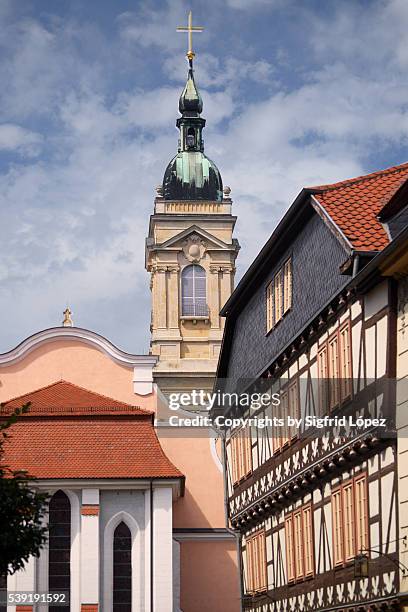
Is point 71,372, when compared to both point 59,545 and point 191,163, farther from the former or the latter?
point 191,163

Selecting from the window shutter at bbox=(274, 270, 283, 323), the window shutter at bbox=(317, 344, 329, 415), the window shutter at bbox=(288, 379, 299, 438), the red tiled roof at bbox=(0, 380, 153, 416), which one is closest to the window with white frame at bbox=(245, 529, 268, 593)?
the window shutter at bbox=(288, 379, 299, 438)

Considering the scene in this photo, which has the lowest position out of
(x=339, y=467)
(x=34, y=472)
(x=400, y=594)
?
(x=400, y=594)

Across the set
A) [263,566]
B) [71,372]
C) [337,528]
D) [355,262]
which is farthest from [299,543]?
[71,372]

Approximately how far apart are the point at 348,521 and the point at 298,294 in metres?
5.84

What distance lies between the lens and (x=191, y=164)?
74.9m

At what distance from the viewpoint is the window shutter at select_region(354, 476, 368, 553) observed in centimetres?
2281

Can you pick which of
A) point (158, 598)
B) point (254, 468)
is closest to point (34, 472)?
point (158, 598)

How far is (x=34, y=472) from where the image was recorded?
44.7m

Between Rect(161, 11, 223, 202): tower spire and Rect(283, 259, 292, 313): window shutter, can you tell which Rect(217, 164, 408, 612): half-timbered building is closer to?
Rect(283, 259, 292, 313): window shutter

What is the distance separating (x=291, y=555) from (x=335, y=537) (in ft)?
14.4

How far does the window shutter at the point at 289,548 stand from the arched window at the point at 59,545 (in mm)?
15514

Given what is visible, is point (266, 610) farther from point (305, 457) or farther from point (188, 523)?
point (188, 523)

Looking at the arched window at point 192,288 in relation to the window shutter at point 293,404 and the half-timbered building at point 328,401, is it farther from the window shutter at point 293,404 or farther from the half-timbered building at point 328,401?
the window shutter at point 293,404

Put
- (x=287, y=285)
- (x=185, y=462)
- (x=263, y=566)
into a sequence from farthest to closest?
(x=185, y=462), (x=263, y=566), (x=287, y=285)
